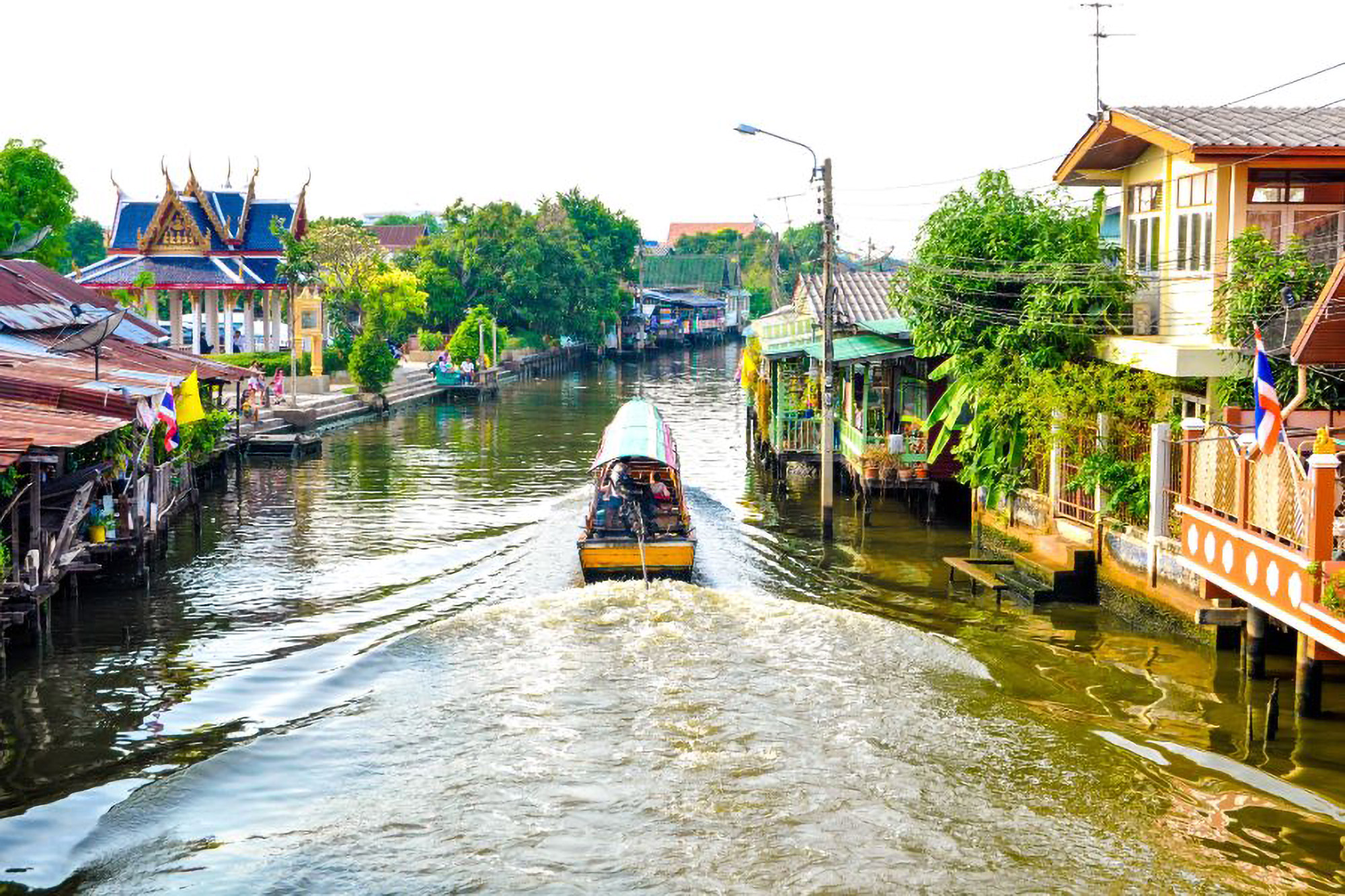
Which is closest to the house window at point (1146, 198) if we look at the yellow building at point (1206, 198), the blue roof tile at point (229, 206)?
the yellow building at point (1206, 198)

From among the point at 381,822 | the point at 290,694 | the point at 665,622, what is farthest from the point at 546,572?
the point at 381,822

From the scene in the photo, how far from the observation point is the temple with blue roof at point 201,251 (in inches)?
2165

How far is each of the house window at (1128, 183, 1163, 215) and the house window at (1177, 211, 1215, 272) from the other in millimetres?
982

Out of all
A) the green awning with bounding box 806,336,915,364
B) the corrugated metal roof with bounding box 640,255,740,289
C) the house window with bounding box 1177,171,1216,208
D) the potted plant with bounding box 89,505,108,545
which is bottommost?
the potted plant with bounding box 89,505,108,545

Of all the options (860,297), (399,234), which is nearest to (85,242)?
(399,234)

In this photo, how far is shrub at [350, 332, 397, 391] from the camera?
50.2 metres

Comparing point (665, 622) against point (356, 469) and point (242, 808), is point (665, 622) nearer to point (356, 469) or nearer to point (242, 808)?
point (242, 808)

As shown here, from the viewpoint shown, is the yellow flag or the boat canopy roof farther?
the yellow flag

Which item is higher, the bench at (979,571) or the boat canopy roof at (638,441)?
the boat canopy roof at (638,441)

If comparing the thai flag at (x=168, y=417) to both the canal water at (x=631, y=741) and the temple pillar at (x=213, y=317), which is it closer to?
the canal water at (x=631, y=741)

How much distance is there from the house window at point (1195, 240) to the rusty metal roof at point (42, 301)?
2117cm

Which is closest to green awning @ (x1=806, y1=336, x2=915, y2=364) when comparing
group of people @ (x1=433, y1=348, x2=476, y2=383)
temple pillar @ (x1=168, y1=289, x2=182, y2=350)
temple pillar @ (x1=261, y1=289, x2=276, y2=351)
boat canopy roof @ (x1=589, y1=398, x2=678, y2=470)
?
boat canopy roof @ (x1=589, y1=398, x2=678, y2=470)

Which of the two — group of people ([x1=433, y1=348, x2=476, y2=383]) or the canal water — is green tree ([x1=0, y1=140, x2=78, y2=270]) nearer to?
group of people ([x1=433, y1=348, x2=476, y2=383])

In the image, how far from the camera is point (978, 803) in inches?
492
